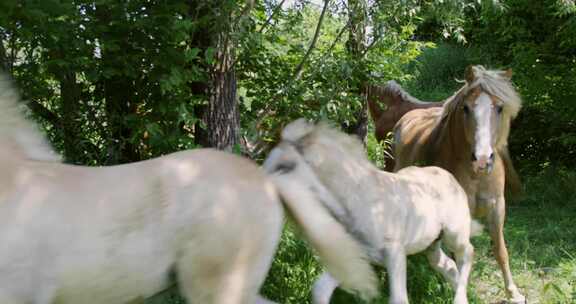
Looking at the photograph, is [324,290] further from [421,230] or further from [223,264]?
[223,264]

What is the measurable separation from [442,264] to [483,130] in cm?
112

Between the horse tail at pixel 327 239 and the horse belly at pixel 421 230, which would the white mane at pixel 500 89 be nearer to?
the horse belly at pixel 421 230

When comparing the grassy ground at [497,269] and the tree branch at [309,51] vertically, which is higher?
the tree branch at [309,51]

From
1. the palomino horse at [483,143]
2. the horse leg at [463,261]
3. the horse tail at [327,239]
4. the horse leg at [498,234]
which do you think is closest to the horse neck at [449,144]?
the palomino horse at [483,143]

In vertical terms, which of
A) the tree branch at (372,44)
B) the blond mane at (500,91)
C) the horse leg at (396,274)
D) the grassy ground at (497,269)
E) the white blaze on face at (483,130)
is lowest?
the grassy ground at (497,269)

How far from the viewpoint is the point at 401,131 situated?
272 inches

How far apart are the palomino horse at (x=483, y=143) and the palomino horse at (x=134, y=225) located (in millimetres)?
2344

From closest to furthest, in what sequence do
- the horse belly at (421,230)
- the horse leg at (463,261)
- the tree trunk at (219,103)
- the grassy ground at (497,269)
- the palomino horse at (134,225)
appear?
the palomino horse at (134,225) < the horse belly at (421,230) < the horse leg at (463,261) < the grassy ground at (497,269) < the tree trunk at (219,103)

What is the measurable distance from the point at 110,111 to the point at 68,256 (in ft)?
8.15

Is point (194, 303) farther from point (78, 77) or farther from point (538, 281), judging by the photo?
point (538, 281)

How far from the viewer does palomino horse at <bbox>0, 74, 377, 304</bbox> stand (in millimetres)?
2354

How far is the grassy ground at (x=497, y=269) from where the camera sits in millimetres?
4340

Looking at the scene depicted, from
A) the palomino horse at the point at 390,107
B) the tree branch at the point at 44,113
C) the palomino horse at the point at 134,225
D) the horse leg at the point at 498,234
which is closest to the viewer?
the palomino horse at the point at 134,225

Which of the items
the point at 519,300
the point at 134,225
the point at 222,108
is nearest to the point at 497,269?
the point at 519,300
